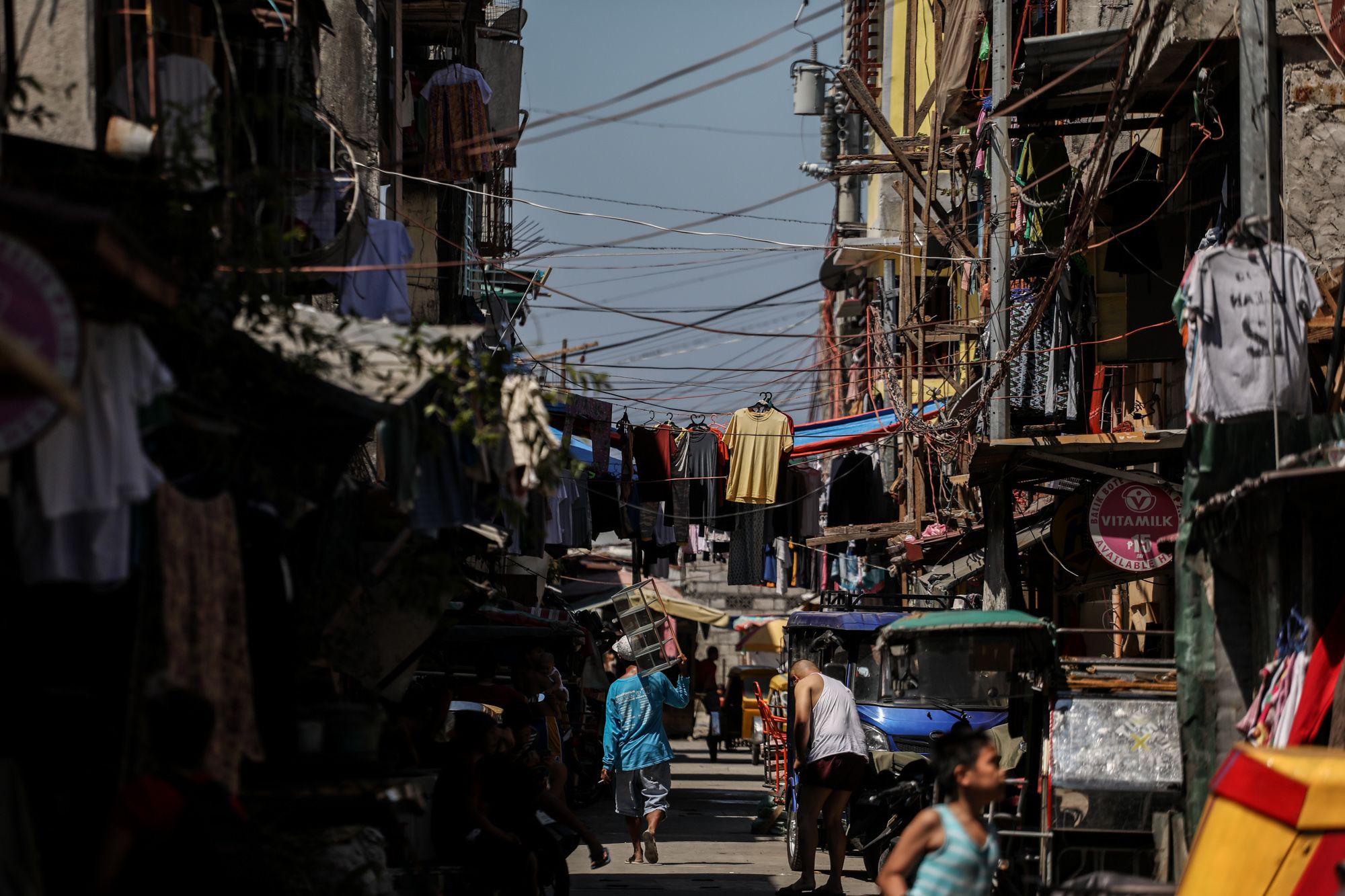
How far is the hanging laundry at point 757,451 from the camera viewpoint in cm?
2294

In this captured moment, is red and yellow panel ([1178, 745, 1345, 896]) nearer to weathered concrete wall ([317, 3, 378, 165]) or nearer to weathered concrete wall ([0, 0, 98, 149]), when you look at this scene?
weathered concrete wall ([0, 0, 98, 149])

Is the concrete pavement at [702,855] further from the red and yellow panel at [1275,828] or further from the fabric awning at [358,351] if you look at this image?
the red and yellow panel at [1275,828]

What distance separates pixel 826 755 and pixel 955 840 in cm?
730

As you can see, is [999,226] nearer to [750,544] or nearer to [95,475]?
[750,544]

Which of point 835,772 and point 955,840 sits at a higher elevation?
point 955,840

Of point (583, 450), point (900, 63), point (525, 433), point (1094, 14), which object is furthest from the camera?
point (900, 63)

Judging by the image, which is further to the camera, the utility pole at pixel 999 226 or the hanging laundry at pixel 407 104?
the hanging laundry at pixel 407 104

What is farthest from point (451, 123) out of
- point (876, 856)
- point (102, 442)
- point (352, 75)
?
point (102, 442)

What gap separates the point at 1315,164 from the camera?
12453mm

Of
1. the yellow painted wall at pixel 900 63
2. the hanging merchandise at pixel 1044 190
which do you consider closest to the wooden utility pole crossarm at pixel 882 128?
the hanging merchandise at pixel 1044 190

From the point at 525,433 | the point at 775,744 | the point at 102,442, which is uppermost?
the point at 525,433

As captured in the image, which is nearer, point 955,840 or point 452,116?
point 955,840

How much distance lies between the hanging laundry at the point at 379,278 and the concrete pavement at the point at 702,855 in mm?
5183

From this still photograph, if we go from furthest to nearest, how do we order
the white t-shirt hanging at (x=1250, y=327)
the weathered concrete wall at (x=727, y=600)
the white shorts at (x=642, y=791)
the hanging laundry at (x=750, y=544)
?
1. the weathered concrete wall at (x=727, y=600)
2. the hanging laundry at (x=750, y=544)
3. the white shorts at (x=642, y=791)
4. the white t-shirt hanging at (x=1250, y=327)
